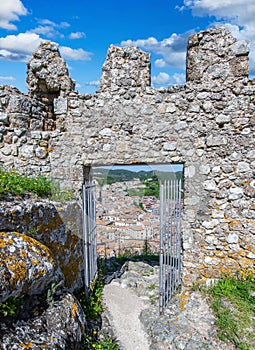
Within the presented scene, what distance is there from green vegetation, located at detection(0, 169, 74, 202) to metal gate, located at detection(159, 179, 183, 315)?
1.56 metres

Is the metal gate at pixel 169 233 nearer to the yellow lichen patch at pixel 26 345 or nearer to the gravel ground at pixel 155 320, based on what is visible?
the gravel ground at pixel 155 320

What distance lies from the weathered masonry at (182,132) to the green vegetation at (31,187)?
281 mm

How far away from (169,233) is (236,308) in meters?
Result: 1.45

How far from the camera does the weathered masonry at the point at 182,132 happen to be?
457 cm

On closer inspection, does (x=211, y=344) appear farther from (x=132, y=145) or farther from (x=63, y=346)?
(x=132, y=145)

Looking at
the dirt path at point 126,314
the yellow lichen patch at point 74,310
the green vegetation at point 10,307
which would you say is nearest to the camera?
the green vegetation at point 10,307

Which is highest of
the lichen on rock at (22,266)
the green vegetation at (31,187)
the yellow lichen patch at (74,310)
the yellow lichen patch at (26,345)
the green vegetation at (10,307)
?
the green vegetation at (31,187)

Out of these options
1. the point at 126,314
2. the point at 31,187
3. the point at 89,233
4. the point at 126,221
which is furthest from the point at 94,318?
the point at 126,221

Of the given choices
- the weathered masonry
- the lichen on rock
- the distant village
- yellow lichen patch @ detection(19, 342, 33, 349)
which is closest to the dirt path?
the weathered masonry

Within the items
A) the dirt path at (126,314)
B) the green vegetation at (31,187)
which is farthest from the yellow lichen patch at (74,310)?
the green vegetation at (31,187)

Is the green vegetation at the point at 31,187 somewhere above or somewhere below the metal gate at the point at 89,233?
above

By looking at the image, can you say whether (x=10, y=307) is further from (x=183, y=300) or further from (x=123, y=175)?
(x=123, y=175)

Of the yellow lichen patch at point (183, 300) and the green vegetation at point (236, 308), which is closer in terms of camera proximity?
the green vegetation at point (236, 308)

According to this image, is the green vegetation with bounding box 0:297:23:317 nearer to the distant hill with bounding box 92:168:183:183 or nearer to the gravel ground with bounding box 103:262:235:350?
the gravel ground with bounding box 103:262:235:350
